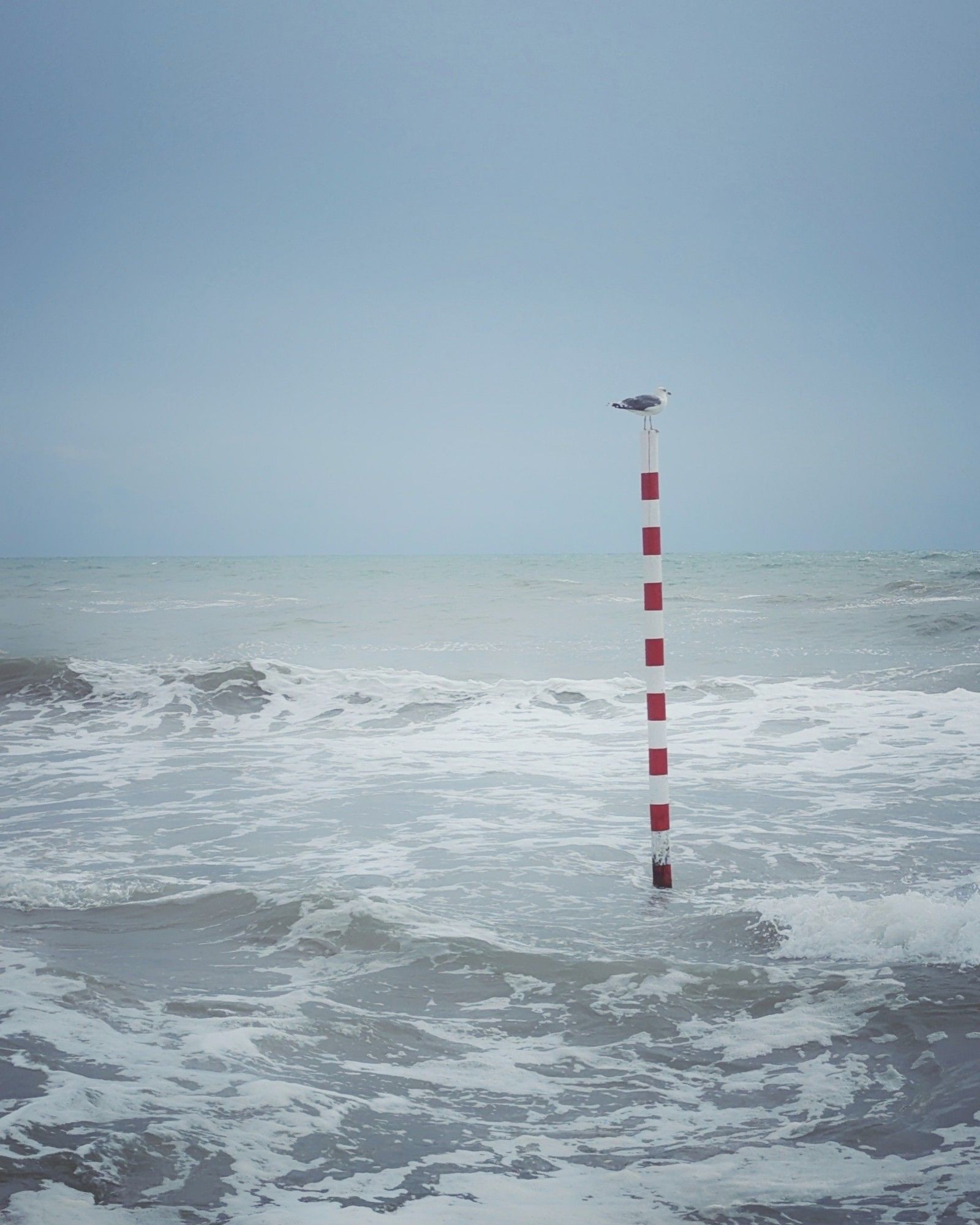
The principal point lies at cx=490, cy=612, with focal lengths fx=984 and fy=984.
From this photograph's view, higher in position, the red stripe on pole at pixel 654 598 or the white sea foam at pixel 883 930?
the red stripe on pole at pixel 654 598

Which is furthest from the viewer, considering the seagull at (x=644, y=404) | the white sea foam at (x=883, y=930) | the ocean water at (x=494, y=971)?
the seagull at (x=644, y=404)

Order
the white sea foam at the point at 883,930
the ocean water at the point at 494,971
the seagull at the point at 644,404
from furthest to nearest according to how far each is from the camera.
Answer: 1. the seagull at the point at 644,404
2. the white sea foam at the point at 883,930
3. the ocean water at the point at 494,971

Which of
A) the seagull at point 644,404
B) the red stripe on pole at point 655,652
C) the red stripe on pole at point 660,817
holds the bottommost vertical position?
the red stripe on pole at point 660,817

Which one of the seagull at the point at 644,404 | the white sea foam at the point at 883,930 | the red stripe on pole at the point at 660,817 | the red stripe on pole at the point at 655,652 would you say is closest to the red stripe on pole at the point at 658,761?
the red stripe on pole at the point at 660,817

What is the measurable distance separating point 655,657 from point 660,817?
2.74ft

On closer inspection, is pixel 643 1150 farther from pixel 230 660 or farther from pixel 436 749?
pixel 230 660

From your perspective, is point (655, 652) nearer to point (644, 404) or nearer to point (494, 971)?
point (644, 404)

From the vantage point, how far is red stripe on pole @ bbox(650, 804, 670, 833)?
16.9 feet

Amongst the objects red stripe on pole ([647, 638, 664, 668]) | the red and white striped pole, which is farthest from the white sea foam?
red stripe on pole ([647, 638, 664, 668])

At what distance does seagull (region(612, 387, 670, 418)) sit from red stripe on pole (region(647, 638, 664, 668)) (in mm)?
1182

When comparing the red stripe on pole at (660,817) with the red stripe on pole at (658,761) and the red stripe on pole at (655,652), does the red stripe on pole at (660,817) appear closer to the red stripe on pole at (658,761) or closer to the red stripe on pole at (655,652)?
the red stripe on pole at (658,761)

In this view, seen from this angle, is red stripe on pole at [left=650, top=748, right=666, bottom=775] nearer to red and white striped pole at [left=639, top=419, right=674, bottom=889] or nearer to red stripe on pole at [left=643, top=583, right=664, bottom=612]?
red and white striped pole at [left=639, top=419, right=674, bottom=889]

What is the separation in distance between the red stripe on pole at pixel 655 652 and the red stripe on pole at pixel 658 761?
1.47ft

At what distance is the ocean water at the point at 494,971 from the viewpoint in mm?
2512
